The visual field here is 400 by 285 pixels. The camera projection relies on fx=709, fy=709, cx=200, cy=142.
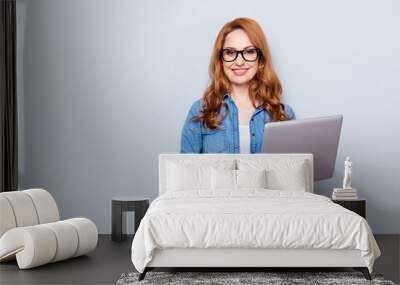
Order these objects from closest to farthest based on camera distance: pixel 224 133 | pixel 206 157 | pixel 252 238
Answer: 1. pixel 252 238
2. pixel 206 157
3. pixel 224 133

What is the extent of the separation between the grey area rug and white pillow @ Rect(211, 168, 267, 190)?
3.77 feet

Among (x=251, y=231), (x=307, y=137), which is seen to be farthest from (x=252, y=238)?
(x=307, y=137)

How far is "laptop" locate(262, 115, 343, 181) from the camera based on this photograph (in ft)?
19.9

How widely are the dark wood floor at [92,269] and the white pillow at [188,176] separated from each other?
70 cm

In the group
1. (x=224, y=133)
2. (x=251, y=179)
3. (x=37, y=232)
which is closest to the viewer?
(x=37, y=232)

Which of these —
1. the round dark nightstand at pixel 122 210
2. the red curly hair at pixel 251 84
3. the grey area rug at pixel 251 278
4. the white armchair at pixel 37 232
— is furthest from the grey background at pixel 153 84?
the grey area rug at pixel 251 278

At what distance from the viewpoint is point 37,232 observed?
16.7ft

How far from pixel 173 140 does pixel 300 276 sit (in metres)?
2.56

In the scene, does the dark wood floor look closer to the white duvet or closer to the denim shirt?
the white duvet

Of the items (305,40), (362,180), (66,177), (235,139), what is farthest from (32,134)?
(362,180)

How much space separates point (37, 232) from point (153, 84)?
92.7 inches

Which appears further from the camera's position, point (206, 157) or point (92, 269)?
point (206, 157)

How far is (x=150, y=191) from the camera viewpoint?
7.00 meters

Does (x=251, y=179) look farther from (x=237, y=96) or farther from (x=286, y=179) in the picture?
(x=237, y=96)
